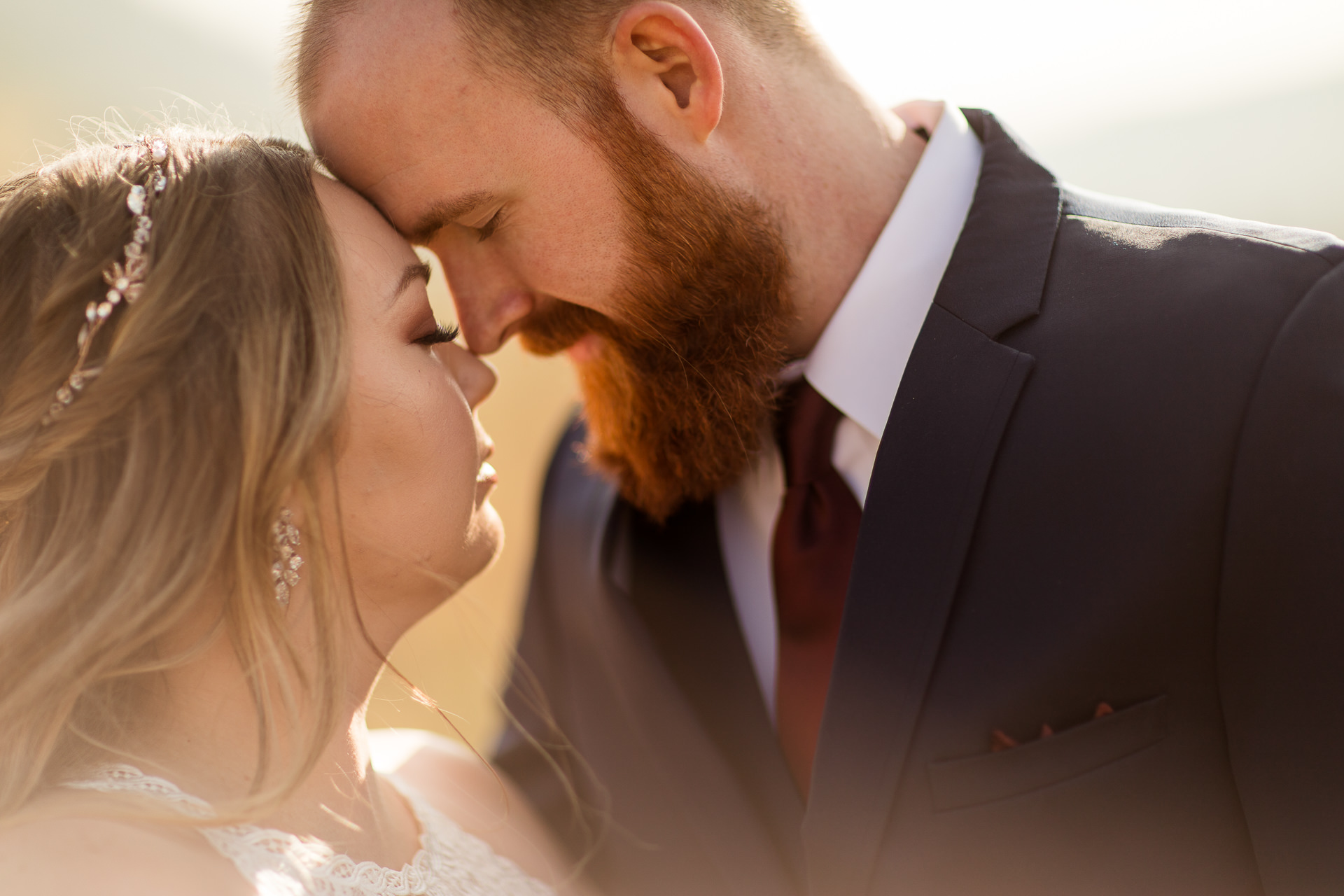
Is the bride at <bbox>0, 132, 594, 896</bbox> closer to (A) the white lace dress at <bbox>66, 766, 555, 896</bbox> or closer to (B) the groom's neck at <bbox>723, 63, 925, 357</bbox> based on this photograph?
(A) the white lace dress at <bbox>66, 766, 555, 896</bbox>

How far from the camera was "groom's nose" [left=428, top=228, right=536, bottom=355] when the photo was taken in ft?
5.60

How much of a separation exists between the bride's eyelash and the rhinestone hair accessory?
0.42m

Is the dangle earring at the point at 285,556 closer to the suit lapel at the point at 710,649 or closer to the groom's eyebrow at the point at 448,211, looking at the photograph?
the groom's eyebrow at the point at 448,211

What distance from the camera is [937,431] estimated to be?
1.33 metres

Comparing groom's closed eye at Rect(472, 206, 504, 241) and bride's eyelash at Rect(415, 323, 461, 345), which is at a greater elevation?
groom's closed eye at Rect(472, 206, 504, 241)

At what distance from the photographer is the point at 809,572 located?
165 cm

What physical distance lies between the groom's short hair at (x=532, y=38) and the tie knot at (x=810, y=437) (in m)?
0.73

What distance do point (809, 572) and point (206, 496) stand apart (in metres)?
1.06

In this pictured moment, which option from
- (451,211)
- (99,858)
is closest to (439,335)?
(451,211)

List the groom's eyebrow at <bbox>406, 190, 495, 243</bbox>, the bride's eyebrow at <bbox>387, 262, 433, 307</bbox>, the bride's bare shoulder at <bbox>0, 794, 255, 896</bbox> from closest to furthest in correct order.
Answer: the bride's bare shoulder at <bbox>0, 794, 255, 896</bbox> → the bride's eyebrow at <bbox>387, 262, 433, 307</bbox> → the groom's eyebrow at <bbox>406, 190, 495, 243</bbox>

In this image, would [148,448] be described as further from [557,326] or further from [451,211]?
[557,326]

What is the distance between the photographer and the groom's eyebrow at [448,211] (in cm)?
155

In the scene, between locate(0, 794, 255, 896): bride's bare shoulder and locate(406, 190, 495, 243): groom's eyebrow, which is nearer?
locate(0, 794, 255, 896): bride's bare shoulder

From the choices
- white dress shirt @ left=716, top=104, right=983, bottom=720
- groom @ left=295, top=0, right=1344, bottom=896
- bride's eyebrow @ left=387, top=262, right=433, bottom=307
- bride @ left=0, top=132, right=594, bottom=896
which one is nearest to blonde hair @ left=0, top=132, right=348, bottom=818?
bride @ left=0, top=132, right=594, bottom=896
